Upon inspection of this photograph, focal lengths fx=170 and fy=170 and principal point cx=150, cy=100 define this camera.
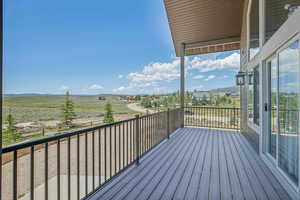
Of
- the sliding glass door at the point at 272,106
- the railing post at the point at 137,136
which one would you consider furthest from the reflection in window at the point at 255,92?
the railing post at the point at 137,136

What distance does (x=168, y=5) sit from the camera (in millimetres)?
5441

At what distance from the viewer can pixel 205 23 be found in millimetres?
5785

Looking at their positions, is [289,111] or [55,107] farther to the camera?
[55,107]

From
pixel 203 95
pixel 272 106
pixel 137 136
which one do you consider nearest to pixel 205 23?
pixel 203 95

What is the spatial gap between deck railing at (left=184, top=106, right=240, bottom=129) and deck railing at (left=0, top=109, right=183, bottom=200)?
9.89ft

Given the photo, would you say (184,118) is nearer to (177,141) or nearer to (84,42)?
(177,141)

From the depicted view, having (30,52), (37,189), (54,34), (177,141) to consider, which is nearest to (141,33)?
(54,34)

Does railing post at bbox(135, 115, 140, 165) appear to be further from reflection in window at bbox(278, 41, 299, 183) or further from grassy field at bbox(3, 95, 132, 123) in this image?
grassy field at bbox(3, 95, 132, 123)

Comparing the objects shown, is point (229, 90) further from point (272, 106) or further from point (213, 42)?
point (272, 106)

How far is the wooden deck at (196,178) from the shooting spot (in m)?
2.12

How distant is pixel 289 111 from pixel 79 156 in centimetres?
275

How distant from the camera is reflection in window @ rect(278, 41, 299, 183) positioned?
2082 millimetres

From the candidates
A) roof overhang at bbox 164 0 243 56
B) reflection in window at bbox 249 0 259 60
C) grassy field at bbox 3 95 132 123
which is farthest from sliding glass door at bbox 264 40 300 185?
grassy field at bbox 3 95 132 123

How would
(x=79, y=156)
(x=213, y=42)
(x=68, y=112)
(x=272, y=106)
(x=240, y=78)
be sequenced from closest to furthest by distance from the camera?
(x=79, y=156) → (x=272, y=106) → (x=240, y=78) → (x=213, y=42) → (x=68, y=112)
